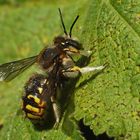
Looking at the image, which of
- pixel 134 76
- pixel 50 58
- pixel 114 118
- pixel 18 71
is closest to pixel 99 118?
pixel 114 118

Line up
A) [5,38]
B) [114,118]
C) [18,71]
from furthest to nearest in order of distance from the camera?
[5,38]
[18,71]
[114,118]

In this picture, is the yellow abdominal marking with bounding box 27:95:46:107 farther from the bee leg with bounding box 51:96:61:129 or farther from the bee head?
the bee head

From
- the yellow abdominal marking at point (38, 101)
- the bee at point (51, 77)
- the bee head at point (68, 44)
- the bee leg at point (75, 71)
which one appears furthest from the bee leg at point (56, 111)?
the bee head at point (68, 44)

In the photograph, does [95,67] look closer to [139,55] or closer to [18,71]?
[139,55]

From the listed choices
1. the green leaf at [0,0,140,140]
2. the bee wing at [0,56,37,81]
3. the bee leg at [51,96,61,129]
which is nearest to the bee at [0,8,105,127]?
the bee leg at [51,96,61,129]

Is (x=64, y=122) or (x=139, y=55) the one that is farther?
(x=64, y=122)

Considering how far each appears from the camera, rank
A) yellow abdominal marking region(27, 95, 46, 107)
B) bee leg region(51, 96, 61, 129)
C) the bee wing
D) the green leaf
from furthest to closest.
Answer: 1. the bee wing
2. bee leg region(51, 96, 61, 129)
3. yellow abdominal marking region(27, 95, 46, 107)
4. the green leaf
